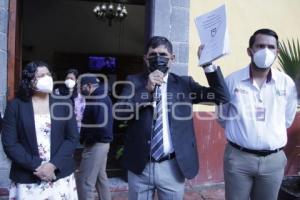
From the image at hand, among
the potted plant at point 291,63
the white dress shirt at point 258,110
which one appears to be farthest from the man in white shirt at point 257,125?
the potted plant at point 291,63

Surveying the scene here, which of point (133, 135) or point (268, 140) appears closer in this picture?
point (133, 135)

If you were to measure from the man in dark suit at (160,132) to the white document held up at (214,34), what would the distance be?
0.12 m

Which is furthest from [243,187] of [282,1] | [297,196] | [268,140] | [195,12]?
[282,1]

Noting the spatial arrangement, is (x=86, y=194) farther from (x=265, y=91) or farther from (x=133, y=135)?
(x=265, y=91)

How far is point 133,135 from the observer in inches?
102

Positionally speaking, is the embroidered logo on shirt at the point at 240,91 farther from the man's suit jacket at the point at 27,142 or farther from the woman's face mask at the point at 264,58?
the man's suit jacket at the point at 27,142

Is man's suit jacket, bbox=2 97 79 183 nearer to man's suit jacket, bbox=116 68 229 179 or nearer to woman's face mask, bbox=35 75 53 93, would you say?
woman's face mask, bbox=35 75 53 93

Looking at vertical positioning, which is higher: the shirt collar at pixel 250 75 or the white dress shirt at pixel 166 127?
the shirt collar at pixel 250 75

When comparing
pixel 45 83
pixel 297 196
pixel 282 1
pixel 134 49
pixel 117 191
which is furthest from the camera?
pixel 134 49

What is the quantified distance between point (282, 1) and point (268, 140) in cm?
343

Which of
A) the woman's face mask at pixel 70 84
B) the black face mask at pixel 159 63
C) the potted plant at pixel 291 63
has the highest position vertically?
the potted plant at pixel 291 63

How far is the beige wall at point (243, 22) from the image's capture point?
5176 mm

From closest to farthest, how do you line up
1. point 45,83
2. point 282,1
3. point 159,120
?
point 159,120, point 45,83, point 282,1

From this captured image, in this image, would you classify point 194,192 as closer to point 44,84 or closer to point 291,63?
point 291,63
